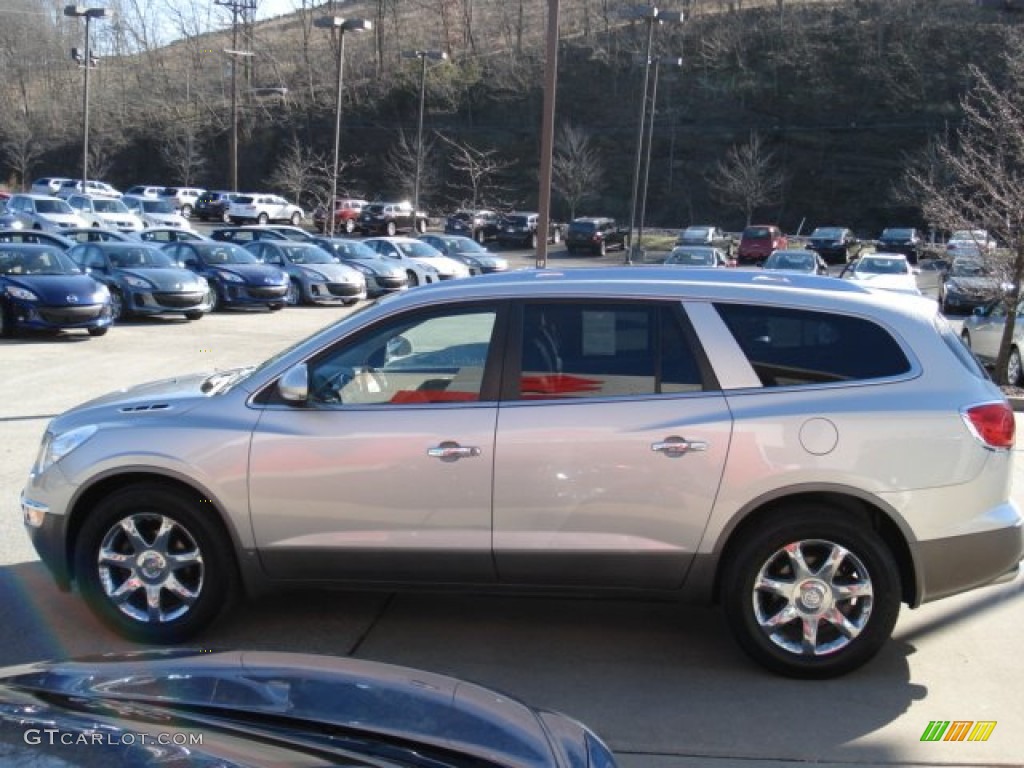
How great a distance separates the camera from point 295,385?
4.60 meters

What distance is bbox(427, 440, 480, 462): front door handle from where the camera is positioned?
4484 mm

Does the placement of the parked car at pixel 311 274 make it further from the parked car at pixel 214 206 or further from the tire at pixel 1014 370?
the parked car at pixel 214 206

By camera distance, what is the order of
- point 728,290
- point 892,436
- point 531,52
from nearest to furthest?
point 892,436 < point 728,290 < point 531,52

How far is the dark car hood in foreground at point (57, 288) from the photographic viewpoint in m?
16.5

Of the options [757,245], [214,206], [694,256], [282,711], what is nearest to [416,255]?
[694,256]

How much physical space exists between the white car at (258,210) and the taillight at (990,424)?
55116 millimetres

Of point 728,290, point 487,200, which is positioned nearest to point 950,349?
point 728,290

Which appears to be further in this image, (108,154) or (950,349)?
(108,154)

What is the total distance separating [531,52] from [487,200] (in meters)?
24.2

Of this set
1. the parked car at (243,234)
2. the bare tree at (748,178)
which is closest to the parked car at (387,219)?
the bare tree at (748,178)

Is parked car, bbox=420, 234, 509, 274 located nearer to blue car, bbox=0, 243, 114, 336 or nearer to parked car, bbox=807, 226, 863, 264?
blue car, bbox=0, 243, 114, 336

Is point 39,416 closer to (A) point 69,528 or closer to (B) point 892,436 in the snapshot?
(A) point 69,528

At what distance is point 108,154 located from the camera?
262ft

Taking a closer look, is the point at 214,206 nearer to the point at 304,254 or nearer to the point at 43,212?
the point at 43,212
